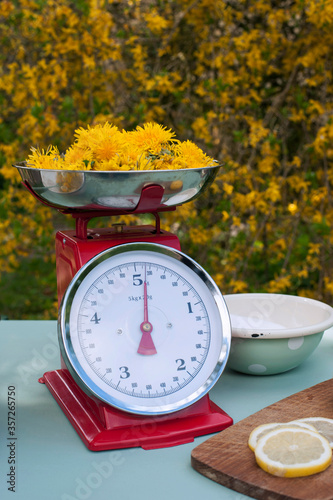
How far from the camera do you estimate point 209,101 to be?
8.79ft

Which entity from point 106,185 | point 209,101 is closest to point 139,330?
point 106,185

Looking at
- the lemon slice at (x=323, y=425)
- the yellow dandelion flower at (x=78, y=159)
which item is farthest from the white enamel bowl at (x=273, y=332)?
the yellow dandelion flower at (x=78, y=159)

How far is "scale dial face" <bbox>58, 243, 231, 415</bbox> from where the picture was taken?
0.86 meters

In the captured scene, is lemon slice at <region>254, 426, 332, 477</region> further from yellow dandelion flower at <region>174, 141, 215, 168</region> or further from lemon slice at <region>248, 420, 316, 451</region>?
yellow dandelion flower at <region>174, 141, 215, 168</region>

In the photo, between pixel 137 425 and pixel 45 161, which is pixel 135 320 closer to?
pixel 137 425

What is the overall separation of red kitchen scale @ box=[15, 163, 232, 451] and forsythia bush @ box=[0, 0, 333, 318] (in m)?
1.38

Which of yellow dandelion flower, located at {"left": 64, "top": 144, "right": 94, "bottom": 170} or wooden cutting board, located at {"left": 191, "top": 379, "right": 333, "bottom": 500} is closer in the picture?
wooden cutting board, located at {"left": 191, "top": 379, "right": 333, "bottom": 500}

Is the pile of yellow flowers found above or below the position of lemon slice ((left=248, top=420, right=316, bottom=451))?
above

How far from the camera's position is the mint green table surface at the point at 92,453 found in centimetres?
75

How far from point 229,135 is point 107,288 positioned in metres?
1.98

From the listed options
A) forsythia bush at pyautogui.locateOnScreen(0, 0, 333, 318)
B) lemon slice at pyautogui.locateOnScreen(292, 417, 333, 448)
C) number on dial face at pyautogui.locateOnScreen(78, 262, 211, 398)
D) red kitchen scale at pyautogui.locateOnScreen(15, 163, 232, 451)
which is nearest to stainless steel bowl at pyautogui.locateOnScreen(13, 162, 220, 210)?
red kitchen scale at pyautogui.locateOnScreen(15, 163, 232, 451)

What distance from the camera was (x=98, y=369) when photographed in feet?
2.82

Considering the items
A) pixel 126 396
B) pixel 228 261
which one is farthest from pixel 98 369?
pixel 228 261

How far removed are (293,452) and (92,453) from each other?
28cm
